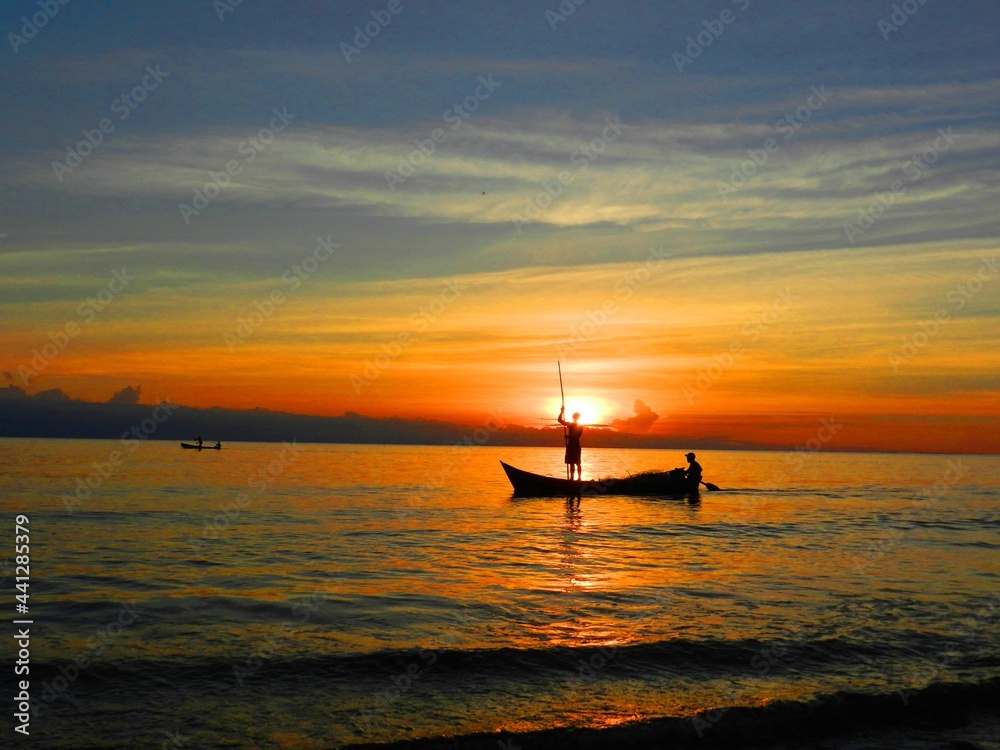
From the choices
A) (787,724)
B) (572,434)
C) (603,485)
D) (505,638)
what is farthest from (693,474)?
(787,724)

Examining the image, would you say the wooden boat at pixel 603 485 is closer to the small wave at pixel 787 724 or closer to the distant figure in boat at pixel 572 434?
the distant figure in boat at pixel 572 434

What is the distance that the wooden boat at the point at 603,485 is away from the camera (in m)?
40.1

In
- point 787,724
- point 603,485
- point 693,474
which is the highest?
point 693,474

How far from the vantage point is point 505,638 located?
12.7 m

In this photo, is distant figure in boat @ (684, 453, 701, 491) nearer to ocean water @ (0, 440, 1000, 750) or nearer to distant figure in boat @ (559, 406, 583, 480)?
distant figure in boat @ (559, 406, 583, 480)

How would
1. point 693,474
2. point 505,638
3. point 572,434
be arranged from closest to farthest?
point 505,638 → point 572,434 → point 693,474

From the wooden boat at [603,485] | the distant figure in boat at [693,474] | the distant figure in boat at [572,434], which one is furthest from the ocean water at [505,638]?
the distant figure in boat at [693,474]

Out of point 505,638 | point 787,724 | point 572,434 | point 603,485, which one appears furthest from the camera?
point 603,485

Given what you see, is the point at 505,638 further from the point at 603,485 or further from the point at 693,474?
the point at 693,474

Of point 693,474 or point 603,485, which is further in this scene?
point 693,474

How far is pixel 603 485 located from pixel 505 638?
1149 inches

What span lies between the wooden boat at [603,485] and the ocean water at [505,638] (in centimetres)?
1238

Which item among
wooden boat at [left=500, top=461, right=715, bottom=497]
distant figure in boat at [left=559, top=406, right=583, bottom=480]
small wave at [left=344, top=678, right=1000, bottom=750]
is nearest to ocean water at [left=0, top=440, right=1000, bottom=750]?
small wave at [left=344, top=678, right=1000, bottom=750]

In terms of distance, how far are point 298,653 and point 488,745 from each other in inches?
178
